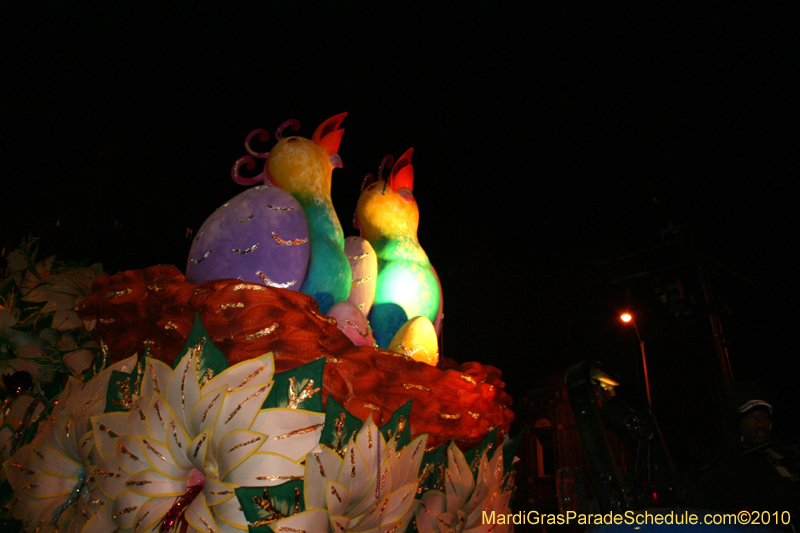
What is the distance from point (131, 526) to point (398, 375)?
0.52 m

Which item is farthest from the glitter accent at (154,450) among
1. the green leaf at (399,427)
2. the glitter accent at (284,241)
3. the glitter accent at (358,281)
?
the glitter accent at (358,281)

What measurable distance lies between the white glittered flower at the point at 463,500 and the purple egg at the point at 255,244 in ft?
1.95

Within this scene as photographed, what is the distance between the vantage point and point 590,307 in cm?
507

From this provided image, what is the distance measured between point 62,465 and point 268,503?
0.46 meters

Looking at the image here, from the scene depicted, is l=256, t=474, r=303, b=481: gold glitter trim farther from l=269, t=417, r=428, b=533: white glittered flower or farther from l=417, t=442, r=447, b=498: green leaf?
l=417, t=442, r=447, b=498: green leaf

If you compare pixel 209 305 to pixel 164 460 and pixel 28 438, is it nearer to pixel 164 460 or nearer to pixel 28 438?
pixel 164 460

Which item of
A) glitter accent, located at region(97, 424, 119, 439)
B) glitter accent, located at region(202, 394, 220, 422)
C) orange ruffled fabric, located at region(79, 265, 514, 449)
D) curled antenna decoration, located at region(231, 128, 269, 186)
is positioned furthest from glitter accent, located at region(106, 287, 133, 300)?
curled antenna decoration, located at region(231, 128, 269, 186)

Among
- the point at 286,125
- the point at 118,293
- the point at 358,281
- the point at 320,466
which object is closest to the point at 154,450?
the point at 320,466

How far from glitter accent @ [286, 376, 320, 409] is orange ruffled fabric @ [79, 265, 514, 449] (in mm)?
84

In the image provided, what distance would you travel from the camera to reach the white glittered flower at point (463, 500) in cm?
97

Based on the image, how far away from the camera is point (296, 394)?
0.76m

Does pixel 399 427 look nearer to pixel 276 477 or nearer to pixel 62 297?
pixel 276 477

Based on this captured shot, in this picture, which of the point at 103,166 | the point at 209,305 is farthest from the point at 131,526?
the point at 103,166

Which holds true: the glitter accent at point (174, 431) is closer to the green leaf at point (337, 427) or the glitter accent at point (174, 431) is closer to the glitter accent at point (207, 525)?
the glitter accent at point (207, 525)
